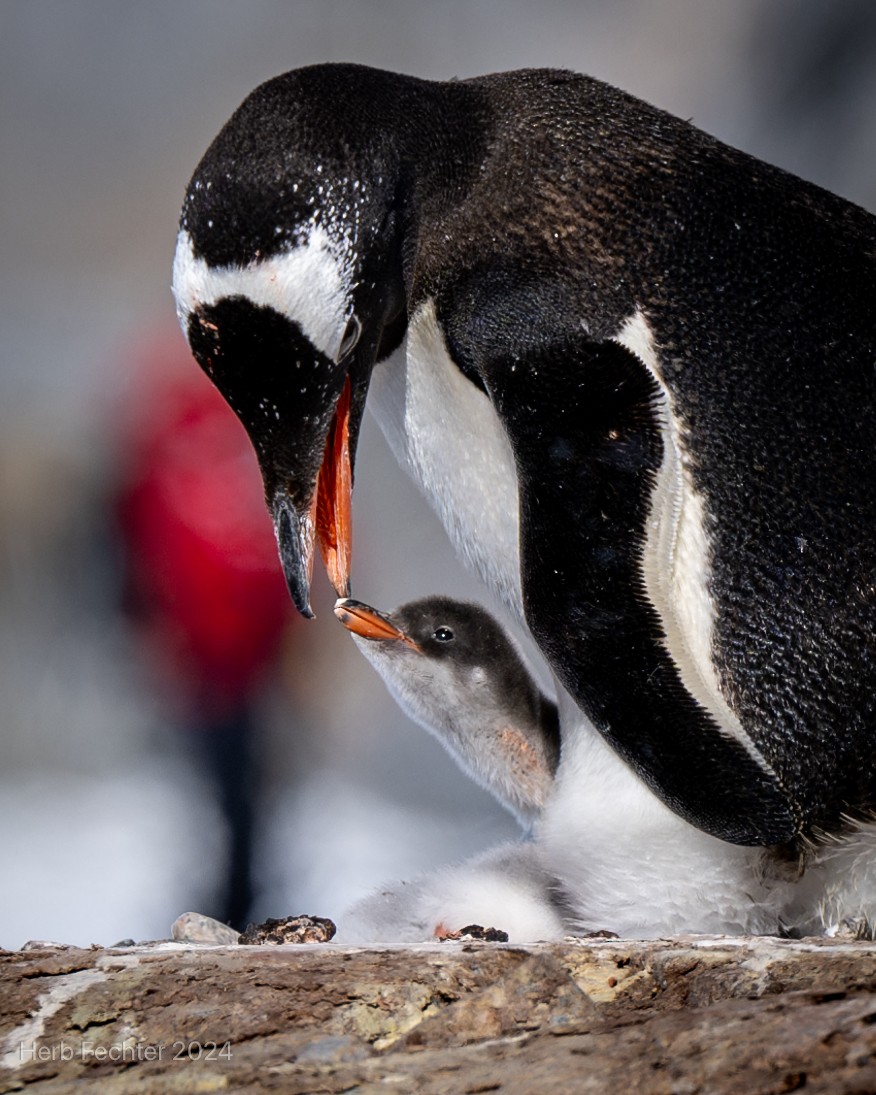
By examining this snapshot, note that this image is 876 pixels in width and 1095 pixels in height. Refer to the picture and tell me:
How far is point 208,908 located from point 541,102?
3.60 feet

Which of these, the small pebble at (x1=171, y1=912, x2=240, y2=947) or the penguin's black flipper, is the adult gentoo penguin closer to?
the penguin's black flipper

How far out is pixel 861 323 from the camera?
2.67 feet

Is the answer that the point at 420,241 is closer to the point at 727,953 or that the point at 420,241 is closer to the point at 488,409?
the point at 488,409

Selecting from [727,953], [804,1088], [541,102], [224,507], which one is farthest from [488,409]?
[224,507]

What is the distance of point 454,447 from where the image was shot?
95 centimetres

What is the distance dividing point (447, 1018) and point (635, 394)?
0.41 m

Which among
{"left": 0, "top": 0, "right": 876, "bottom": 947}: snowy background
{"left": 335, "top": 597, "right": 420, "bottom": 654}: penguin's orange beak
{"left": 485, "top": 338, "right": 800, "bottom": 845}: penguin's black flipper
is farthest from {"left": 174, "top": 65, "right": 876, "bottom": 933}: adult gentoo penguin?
{"left": 0, "top": 0, "right": 876, "bottom": 947}: snowy background

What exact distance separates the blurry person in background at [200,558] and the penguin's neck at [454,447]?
56 centimetres

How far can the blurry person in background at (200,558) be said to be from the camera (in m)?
1.55

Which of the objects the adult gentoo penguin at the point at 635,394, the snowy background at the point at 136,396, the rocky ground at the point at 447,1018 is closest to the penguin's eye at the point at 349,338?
the adult gentoo penguin at the point at 635,394

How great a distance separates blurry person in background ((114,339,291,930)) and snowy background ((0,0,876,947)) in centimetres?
2

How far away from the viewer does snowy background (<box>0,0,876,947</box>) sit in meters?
1.42

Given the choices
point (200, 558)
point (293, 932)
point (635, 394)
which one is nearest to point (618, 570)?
point (635, 394)

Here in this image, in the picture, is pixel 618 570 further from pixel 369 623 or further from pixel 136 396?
pixel 136 396
